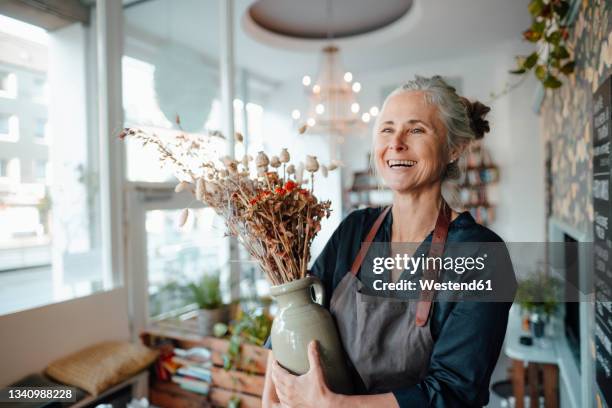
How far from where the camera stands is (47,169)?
215 centimetres

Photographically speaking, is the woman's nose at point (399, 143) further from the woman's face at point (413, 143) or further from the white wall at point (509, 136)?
the white wall at point (509, 136)

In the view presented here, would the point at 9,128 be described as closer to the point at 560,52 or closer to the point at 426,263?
the point at 426,263

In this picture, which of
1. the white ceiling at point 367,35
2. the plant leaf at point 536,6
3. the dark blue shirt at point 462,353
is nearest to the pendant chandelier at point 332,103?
the white ceiling at point 367,35

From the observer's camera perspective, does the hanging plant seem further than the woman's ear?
Yes

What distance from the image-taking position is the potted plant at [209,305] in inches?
96.6

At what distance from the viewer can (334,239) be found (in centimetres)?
113

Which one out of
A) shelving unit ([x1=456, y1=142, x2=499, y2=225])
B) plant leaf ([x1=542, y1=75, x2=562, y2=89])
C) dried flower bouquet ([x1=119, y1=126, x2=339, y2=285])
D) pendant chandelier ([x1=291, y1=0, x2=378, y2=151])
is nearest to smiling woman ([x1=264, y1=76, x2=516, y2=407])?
dried flower bouquet ([x1=119, y1=126, x2=339, y2=285])

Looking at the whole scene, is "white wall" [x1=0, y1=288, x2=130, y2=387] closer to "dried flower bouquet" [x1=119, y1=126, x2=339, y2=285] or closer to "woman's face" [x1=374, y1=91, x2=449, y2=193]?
"dried flower bouquet" [x1=119, y1=126, x2=339, y2=285]

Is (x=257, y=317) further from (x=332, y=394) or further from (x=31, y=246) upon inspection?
(x=332, y=394)

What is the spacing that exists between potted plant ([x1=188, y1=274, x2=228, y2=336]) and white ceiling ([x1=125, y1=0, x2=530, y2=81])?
1.74 m

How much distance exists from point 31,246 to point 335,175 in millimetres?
4379

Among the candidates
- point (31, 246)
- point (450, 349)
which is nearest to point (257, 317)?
point (31, 246)

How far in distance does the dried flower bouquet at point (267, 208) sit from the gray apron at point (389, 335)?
0.54 feet

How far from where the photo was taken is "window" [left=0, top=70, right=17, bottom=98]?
1.88 meters
